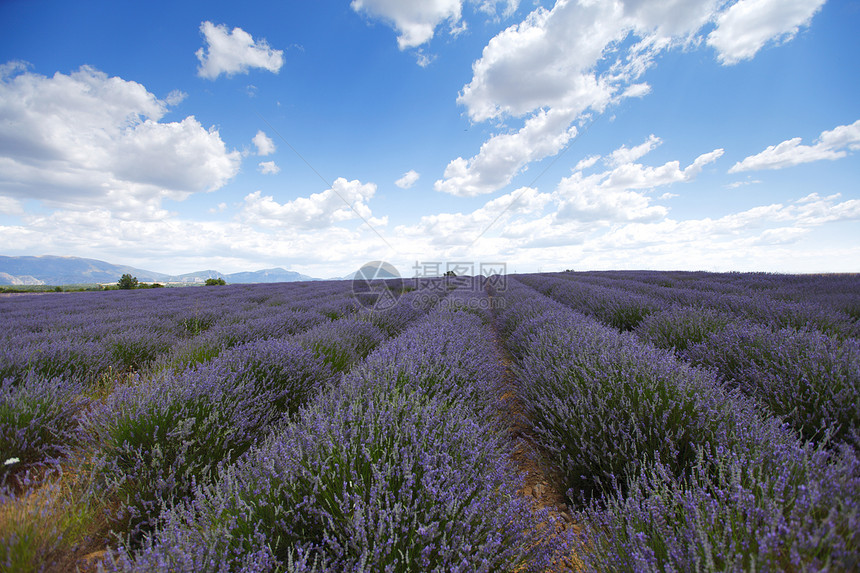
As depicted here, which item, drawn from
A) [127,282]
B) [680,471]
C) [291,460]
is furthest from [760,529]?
[127,282]

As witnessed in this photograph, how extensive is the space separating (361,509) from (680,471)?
4.87 feet

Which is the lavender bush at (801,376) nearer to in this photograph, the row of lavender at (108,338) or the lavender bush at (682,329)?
the lavender bush at (682,329)

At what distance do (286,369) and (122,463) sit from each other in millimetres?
1014

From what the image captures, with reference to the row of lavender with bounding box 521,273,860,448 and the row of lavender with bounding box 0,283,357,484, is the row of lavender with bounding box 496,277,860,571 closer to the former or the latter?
the row of lavender with bounding box 521,273,860,448

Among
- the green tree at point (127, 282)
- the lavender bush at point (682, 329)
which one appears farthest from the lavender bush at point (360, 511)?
the green tree at point (127, 282)

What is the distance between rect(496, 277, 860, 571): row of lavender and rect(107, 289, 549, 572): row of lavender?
365 millimetres

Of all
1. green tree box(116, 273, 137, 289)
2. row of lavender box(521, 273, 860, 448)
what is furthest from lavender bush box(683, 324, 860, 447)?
green tree box(116, 273, 137, 289)

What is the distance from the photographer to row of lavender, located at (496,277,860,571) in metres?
0.85

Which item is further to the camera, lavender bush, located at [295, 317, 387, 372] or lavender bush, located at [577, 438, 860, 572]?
lavender bush, located at [295, 317, 387, 372]

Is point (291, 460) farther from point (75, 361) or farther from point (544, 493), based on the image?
point (75, 361)

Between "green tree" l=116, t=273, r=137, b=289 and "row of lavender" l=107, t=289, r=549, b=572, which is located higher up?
"green tree" l=116, t=273, r=137, b=289

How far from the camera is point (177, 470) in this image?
5.33 ft

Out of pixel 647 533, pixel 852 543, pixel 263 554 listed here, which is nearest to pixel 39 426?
pixel 263 554

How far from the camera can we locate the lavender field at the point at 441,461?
992 millimetres
